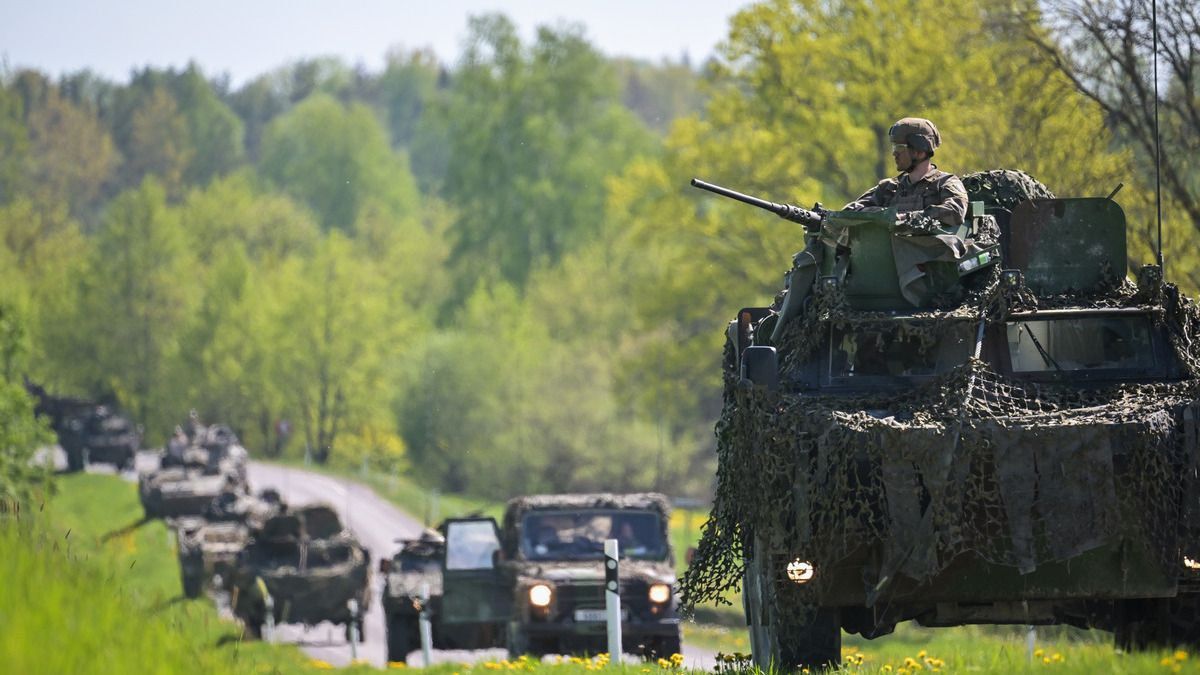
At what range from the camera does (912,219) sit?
12.0 metres

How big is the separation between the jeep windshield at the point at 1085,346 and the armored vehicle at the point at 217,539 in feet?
59.3

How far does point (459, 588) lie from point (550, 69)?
54328 millimetres

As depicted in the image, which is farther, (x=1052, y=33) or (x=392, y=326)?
(x=392, y=326)

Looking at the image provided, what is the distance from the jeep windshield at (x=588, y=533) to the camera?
1888 cm

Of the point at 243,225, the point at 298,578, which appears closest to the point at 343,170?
the point at 243,225

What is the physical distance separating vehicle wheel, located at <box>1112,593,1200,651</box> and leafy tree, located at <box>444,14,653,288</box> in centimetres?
6130

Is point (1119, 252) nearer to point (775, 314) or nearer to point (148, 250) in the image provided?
point (775, 314)

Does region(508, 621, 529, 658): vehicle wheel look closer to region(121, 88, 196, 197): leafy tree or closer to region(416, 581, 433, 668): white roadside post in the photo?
region(416, 581, 433, 668): white roadside post

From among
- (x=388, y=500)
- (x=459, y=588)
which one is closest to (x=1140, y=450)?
(x=459, y=588)

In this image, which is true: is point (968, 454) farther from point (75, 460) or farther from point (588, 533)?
point (75, 460)

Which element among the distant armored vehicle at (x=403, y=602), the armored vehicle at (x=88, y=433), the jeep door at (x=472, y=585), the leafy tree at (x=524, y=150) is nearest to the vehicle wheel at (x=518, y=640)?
the jeep door at (x=472, y=585)

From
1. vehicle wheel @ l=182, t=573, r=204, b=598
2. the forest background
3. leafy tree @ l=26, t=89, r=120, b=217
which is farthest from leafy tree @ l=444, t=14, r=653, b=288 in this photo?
leafy tree @ l=26, t=89, r=120, b=217

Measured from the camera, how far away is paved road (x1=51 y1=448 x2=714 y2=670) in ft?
86.9

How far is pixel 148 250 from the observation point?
3108 inches
